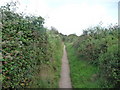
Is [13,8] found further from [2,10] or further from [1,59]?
[1,59]

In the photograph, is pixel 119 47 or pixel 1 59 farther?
pixel 119 47

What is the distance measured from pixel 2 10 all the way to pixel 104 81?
5.79m

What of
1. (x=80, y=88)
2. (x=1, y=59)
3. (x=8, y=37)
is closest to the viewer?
(x=1, y=59)

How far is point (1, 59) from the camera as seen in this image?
99.1 inches

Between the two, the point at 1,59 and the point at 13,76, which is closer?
the point at 1,59

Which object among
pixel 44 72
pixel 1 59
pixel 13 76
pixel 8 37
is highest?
pixel 8 37

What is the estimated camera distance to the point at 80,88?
5.61 m

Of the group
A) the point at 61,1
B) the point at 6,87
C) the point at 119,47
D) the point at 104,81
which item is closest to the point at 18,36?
the point at 6,87

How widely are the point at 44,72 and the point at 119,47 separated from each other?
4301mm

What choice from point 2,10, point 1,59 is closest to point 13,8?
point 2,10

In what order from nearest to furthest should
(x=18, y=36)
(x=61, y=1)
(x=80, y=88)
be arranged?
(x=18, y=36) → (x=80, y=88) → (x=61, y=1)

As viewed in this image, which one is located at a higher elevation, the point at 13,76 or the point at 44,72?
the point at 13,76

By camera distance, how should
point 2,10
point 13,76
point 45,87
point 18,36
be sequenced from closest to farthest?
point 13,76 < point 18,36 < point 2,10 < point 45,87

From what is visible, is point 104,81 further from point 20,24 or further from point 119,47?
point 20,24
